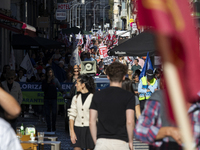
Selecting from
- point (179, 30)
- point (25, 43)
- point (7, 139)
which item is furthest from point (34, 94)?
point (179, 30)

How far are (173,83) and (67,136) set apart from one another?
453 inches

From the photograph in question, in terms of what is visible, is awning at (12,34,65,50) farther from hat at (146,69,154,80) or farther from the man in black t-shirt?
the man in black t-shirt

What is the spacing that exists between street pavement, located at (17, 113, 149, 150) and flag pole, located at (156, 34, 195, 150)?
30.8ft

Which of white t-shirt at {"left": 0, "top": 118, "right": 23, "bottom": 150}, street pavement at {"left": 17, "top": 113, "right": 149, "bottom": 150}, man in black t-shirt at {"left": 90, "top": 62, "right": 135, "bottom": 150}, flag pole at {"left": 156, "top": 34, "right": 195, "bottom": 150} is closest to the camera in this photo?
flag pole at {"left": 156, "top": 34, "right": 195, "bottom": 150}

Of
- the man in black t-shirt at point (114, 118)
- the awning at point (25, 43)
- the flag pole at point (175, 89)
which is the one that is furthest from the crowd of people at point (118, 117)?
the awning at point (25, 43)

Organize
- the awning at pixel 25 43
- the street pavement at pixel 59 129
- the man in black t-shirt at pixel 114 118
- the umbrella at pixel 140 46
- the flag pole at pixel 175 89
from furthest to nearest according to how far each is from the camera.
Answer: the awning at pixel 25 43 → the umbrella at pixel 140 46 → the street pavement at pixel 59 129 → the man in black t-shirt at pixel 114 118 → the flag pole at pixel 175 89

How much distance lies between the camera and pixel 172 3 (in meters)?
1.35

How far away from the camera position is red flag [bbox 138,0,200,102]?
129 centimetres

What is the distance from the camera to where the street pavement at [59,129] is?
35.6 feet

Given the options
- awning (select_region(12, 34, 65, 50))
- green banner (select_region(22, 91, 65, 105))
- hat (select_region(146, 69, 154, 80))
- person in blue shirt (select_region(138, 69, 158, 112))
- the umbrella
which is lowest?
green banner (select_region(22, 91, 65, 105))

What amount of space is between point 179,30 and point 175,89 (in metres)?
0.19

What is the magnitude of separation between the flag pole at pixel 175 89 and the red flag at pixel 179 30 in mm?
33

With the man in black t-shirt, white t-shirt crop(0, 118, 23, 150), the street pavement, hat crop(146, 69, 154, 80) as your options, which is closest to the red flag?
white t-shirt crop(0, 118, 23, 150)

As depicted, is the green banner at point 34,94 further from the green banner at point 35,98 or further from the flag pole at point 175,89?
the flag pole at point 175,89
